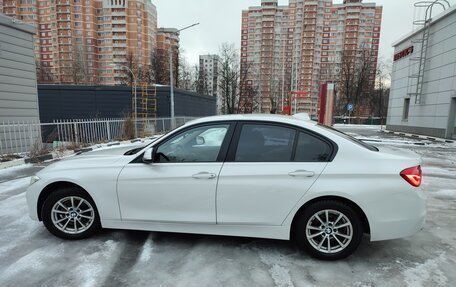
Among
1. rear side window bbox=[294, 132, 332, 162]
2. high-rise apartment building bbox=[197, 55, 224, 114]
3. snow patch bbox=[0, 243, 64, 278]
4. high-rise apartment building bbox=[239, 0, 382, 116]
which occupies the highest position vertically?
high-rise apartment building bbox=[239, 0, 382, 116]

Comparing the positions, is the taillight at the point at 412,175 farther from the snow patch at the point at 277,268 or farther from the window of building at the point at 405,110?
the window of building at the point at 405,110

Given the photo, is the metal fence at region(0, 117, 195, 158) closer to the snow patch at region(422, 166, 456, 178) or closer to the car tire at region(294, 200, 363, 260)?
the car tire at region(294, 200, 363, 260)

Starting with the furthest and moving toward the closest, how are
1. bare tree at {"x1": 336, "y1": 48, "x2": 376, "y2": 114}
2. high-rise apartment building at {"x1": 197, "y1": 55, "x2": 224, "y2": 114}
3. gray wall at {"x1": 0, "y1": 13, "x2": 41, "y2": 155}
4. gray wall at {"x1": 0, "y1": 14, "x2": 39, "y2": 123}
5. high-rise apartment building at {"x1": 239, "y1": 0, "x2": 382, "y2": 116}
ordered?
1. high-rise apartment building at {"x1": 239, "y1": 0, "x2": 382, "y2": 116}
2. high-rise apartment building at {"x1": 197, "y1": 55, "x2": 224, "y2": 114}
3. bare tree at {"x1": 336, "y1": 48, "x2": 376, "y2": 114}
4. gray wall at {"x1": 0, "y1": 14, "x2": 39, "y2": 123}
5. gray wall at {"x1": 0, "y1": 13, "x2": 41, "y2": 155}

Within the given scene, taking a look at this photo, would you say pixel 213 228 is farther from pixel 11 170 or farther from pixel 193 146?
pixel 11 170

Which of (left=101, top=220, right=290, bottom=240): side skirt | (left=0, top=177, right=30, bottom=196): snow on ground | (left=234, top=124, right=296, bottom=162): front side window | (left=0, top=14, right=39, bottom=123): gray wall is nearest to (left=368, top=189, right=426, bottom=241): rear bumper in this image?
(left=101, top=220, right=290, bottom=240): side skirt

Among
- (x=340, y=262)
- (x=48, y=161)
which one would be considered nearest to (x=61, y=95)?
(x=48, y=161)

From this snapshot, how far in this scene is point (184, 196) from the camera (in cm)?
309

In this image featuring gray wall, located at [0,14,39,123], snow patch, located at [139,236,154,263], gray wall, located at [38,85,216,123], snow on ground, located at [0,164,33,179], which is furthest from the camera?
gray wall, located at [38,85,216,123]

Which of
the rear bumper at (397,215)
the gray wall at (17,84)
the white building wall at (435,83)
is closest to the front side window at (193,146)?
the rear bumper at (397,215)

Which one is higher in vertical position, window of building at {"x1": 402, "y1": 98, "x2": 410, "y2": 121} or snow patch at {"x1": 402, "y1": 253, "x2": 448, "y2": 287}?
window of building at {"x1": 402, "y1": 98, "x2": 410, "y2": 121}

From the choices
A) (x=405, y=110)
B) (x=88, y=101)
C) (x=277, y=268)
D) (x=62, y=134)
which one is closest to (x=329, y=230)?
(x=277, y=268)

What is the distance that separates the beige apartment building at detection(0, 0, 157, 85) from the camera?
81369 mm

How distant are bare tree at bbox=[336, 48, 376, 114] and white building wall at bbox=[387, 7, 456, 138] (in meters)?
24.2

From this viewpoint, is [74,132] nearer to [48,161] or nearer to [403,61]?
[48,161]
